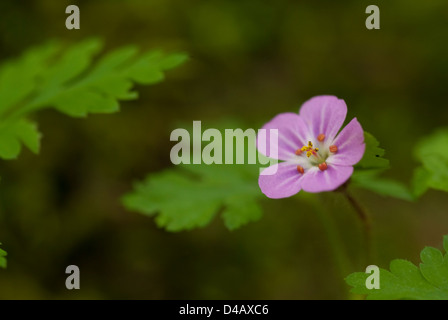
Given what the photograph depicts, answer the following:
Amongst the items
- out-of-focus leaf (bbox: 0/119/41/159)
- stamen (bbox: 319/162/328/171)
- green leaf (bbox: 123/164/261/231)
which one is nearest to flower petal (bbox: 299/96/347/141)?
stamen (bbox: 319/162/328/171)

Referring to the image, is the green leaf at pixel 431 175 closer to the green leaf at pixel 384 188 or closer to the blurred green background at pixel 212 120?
the green leaf at pixel 384 188

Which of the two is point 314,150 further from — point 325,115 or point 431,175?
point 431,175

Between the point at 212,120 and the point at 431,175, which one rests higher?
the point at 212,120

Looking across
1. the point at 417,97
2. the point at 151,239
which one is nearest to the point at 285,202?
the point at 151,239

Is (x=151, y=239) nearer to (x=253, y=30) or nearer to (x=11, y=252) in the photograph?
(x=11, y=252)

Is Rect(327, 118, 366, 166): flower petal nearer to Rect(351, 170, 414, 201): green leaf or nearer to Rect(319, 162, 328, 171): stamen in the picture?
Rect(319, 162, 328, 171): stamen

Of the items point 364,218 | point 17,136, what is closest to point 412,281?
point 364,218
